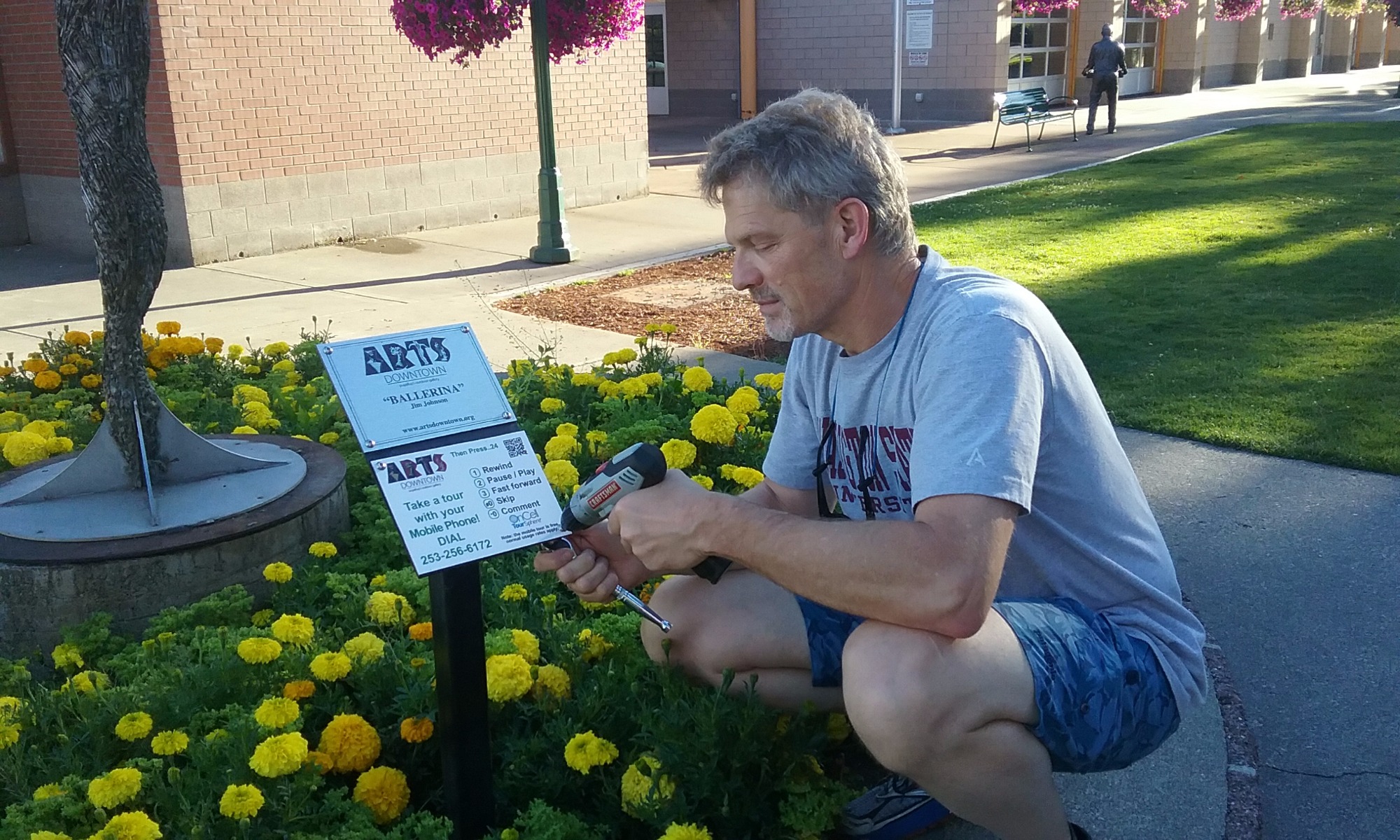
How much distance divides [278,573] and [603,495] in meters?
1.31

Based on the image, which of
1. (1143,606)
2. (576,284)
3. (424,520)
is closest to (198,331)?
(576,284)

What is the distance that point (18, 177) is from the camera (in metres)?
11.0

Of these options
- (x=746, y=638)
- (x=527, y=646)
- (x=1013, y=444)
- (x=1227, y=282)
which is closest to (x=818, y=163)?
(x=1013, y=444)

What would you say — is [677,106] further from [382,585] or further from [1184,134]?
[382,585]

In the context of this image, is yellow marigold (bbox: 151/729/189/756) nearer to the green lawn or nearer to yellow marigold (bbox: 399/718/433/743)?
yellow marigold (bbox: 399/718/433/743)

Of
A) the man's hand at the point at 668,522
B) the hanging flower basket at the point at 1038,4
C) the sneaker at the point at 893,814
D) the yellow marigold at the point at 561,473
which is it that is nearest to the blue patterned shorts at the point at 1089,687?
the sneaker at the point at 893,814

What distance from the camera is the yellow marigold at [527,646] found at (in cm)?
279

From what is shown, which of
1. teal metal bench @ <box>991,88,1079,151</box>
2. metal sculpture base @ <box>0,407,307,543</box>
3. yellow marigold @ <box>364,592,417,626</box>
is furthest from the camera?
teal metal bench @ <box>991,88,1079,151</box>

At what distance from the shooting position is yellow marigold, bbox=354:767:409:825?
2.38 meters

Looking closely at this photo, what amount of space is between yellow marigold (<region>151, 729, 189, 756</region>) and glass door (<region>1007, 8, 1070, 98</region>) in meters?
23.8

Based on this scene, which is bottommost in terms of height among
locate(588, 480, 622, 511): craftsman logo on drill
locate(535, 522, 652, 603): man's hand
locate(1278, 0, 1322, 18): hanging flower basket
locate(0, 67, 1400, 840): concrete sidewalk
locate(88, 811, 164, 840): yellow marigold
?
locate(0, 67, 1400, 840): concrete sidewalk

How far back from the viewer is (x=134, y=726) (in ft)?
8.21

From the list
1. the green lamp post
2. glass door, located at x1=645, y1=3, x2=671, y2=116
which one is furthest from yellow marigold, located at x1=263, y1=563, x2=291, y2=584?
glass door, located at x1=645, y1=3, x2=671, y2=116

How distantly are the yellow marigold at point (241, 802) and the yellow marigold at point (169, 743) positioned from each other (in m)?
0.33
